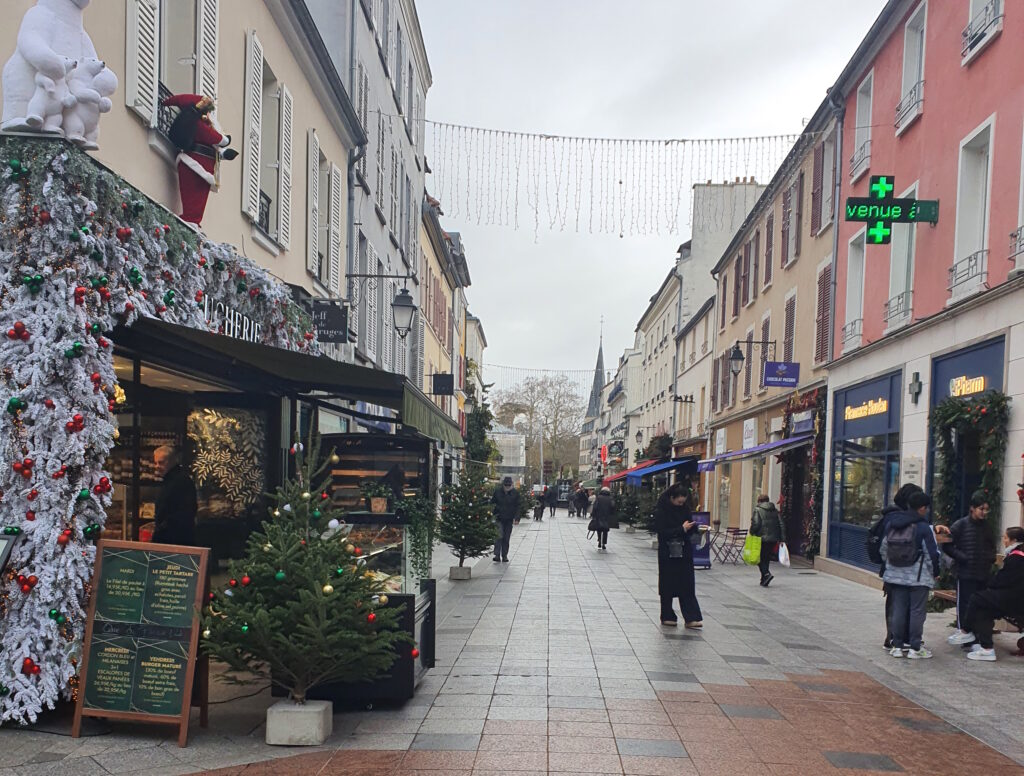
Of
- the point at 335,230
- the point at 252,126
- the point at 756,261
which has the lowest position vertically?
the point at 335,230

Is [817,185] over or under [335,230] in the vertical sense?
over

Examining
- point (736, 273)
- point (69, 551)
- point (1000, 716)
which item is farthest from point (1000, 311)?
point (736, 273)

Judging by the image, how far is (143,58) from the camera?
7496 mm

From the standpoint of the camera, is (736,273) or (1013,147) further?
(736,273)

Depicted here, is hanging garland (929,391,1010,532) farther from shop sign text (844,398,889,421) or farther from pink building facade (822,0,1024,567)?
shop sign text (844,398,889,421)

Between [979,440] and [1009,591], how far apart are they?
313cm

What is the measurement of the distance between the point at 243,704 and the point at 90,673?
1.30 metres

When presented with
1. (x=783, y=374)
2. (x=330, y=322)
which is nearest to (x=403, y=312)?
(x=330, y=322)

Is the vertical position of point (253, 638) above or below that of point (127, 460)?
below

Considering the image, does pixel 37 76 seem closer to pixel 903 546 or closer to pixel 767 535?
pixel 903 546

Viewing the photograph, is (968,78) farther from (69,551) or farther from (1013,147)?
(69,551)

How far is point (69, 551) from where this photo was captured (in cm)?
550

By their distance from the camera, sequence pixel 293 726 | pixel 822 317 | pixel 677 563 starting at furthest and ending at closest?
pixel 822 317
pixel 677 563
pixel 293 726

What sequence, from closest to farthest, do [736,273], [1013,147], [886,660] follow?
[886,660] < [1013,147] < [736,273]
